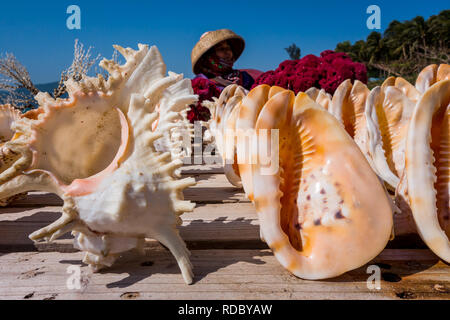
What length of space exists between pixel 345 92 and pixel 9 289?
1.18 m

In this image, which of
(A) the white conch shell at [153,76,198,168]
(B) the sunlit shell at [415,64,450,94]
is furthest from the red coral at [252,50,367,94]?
(A) the white conch shell at [153,76,198,168]

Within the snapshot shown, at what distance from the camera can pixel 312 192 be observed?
24.2 inches

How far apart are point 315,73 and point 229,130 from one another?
0.88 meters

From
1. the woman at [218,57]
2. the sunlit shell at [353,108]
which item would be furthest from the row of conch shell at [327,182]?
the woman at [218,57]

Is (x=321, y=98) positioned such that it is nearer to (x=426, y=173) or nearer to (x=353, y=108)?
(x=353, y=108)

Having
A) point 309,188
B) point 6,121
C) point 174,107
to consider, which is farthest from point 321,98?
point 6,121

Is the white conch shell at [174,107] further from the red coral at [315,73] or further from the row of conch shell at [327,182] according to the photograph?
the red coral at [315,73]

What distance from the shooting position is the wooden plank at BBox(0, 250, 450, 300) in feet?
1.78

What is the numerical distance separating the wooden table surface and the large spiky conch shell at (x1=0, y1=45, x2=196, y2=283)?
5 cm

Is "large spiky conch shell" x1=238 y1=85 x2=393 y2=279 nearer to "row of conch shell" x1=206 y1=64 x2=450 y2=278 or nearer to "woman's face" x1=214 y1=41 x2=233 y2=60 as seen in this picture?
"row of conch shell" x1=206 y1=64 x2=450 y2=278

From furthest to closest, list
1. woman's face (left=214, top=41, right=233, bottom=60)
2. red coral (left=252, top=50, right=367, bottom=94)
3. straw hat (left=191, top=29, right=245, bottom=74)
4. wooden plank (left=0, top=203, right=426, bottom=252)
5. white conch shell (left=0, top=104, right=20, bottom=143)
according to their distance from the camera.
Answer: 1. woman's face (left=214, top=41, right=233, bottom=60)
2. straw hat (left=191, top=29, right=245, bottom=74)
3. red coral (left=252, top=50, right=367, bottom=94)
4. white conch shell (left=0, top=104, right=20, bottom=143)
5. wooden plank (left=0, top=203, right=426, bottom=252)

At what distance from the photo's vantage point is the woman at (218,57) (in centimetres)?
245
